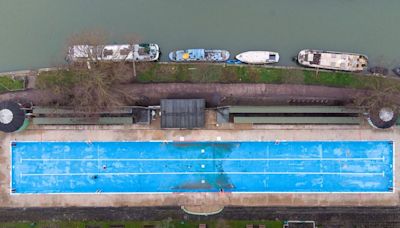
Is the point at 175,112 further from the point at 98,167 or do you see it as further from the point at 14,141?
the point at 14,141

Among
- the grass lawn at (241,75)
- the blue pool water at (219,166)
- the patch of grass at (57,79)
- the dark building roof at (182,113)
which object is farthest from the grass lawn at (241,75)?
the patch of grass at (57,79)

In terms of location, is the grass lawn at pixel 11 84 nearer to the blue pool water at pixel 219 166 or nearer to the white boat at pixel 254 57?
the blue pool water at pixel 219 166

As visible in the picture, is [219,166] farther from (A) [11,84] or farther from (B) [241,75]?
(A) [11,84]

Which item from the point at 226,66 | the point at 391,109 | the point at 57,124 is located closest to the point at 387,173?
the point at 391,109

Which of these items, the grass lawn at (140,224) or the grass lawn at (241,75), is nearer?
the grass lawn at (140,224)

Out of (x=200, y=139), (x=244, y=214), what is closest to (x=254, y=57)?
(x=200, y=139)

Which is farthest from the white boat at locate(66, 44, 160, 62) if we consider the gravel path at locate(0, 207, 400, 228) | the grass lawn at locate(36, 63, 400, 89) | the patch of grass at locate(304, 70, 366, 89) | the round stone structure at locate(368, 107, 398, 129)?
the round stone structure at locate(368, 107, 398, 129)
